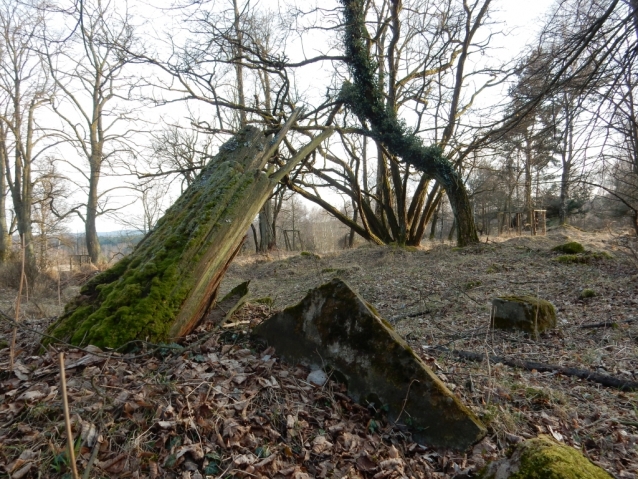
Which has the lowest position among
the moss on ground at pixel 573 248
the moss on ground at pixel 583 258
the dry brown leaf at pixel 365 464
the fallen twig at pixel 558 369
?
the fallen twig at pixel 558 369

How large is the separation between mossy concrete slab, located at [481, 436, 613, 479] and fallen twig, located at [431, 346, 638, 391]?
2.36 m

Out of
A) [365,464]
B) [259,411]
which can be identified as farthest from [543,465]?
[259,411]

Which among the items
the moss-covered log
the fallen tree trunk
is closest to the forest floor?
the fallen tree trunk

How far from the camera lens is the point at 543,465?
1.95m

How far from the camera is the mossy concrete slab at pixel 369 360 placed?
2.98 m

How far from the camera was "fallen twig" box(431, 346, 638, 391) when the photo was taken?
3868mm

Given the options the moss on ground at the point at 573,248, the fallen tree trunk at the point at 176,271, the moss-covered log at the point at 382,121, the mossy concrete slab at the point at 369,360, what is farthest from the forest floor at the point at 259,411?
the moss-covered log at the point at 382,121

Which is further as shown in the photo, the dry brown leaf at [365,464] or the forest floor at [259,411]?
the dry brown leaf at [365,464]

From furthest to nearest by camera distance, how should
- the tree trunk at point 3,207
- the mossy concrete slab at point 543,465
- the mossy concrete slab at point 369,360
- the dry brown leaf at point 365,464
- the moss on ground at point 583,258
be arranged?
the tree trunk at point 3,207 → the moss on ground at point 583,258 → the mossy concrete slab at point 369,360 → the dry brown leaf at point 365,464 → the mossy concrete slab at point 543,465

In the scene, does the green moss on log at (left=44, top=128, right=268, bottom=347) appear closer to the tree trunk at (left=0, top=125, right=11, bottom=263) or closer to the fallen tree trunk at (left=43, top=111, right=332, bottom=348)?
the fallen tree trunk at (left=43, top=111, right=332, bottom=348)

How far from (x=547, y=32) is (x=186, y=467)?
26.8 ft

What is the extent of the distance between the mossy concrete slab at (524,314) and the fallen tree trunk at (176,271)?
3.77 metres

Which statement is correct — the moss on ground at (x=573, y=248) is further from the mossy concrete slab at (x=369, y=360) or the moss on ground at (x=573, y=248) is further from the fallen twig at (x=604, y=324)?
the mossy concrete slab at (x=369, y=360)

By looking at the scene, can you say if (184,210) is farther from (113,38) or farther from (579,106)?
(113,38)
